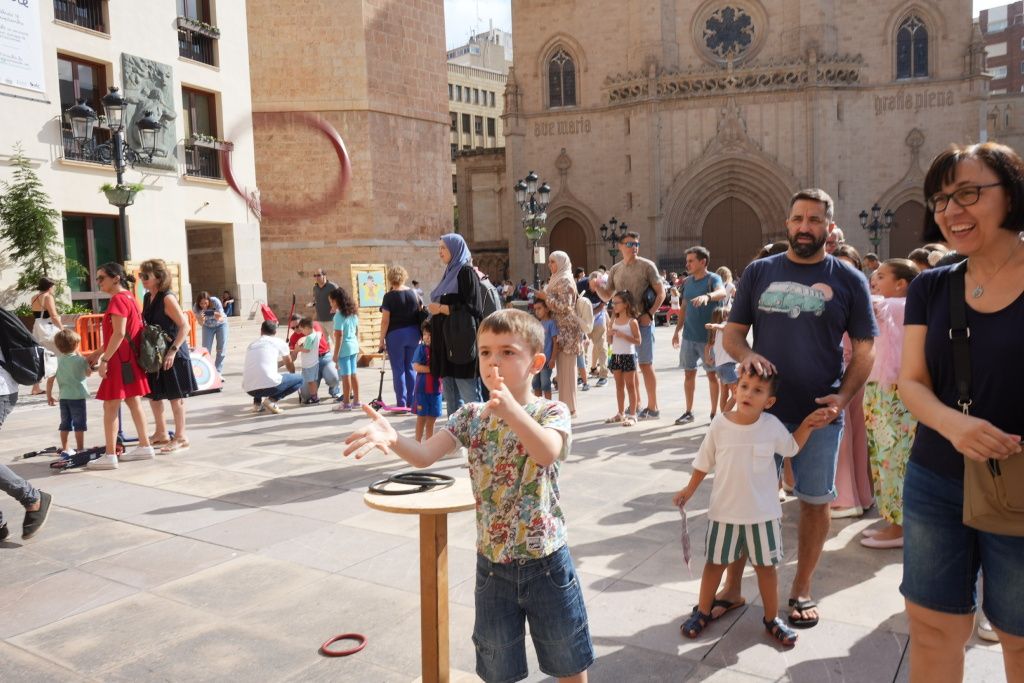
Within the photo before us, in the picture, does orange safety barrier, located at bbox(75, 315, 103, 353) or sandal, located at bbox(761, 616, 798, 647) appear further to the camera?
orange safety barrier, located at bbox(75, 315, 103, 353)

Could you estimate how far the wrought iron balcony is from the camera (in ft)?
66.9

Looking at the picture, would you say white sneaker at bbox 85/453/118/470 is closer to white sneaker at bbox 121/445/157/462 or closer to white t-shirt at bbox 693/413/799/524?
white sneaker at bbox 121/445/157/462

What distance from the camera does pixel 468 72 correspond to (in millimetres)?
62500

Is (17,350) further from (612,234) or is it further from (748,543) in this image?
(612,234)

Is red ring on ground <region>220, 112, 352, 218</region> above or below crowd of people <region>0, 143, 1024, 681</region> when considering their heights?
above

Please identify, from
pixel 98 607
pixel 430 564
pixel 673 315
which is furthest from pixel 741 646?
pixel 673 315

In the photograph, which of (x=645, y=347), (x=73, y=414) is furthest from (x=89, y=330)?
(x=645, y=347)

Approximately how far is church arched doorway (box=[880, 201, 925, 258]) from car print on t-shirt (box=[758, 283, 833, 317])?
3411cm

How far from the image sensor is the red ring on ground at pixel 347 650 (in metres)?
3.46

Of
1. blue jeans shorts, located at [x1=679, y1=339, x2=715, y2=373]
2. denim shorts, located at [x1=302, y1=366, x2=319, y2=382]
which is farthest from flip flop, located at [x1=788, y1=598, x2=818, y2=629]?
denim shorts, located at [x1=302, y1=366, x2=319, y2=382]

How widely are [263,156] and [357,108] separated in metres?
3.20

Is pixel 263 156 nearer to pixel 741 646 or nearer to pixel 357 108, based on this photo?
pixel 357 108

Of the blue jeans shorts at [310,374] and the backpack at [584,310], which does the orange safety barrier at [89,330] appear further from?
the backpack at [584,310]

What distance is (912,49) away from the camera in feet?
111
